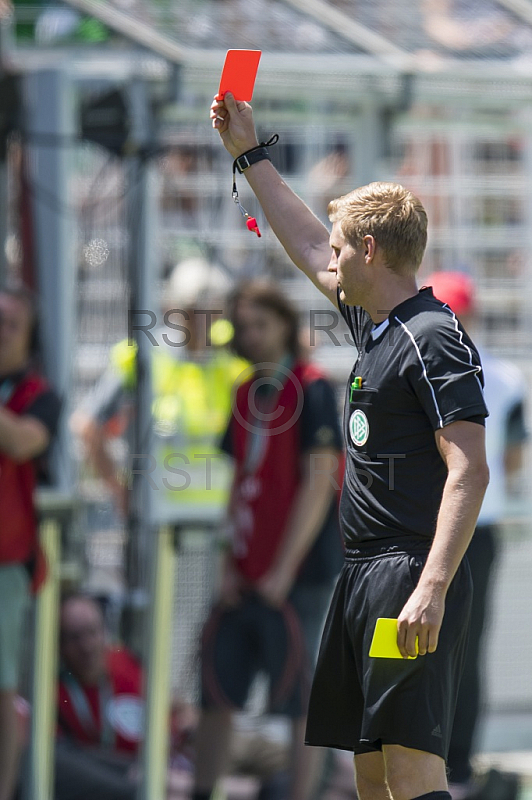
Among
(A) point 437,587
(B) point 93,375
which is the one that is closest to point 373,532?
(A) point 437,587

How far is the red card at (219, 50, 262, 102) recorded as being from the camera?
262cm

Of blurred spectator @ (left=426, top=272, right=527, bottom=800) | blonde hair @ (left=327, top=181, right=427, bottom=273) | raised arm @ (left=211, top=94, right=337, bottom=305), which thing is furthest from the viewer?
blurred spectator @ (left=426, top=272, right=527, bottom=800)

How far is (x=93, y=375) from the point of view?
616cm

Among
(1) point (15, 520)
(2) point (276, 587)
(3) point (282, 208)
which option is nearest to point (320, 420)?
(2) point (276, 587)

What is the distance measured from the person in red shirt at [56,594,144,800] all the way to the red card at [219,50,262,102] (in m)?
2.25

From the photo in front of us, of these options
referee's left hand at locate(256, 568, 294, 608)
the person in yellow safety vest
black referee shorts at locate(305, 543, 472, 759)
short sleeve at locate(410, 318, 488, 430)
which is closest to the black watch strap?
short sleeve at locate(410, 318, 488, 430)

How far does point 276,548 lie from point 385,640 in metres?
1.93

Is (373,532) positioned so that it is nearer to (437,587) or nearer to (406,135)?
(437,587)

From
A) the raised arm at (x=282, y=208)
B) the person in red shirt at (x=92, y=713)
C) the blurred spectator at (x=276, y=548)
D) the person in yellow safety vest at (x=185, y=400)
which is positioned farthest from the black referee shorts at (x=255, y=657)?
the raised arm at (x=282, y=208)

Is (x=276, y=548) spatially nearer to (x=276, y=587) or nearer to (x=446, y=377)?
(x=276, y=587)

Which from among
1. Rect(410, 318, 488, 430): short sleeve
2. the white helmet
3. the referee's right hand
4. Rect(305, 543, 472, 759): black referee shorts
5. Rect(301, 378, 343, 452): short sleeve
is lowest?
Rect(305, 543, 472, 759): black referee shorts

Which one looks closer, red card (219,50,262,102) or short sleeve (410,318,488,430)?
short sleeve (410,318,488,430)

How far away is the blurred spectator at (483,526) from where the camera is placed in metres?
4.44

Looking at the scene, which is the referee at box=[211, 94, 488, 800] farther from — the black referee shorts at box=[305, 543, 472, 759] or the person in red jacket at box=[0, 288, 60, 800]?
the person in red jacket at box=[0, 288, 60, 800]
